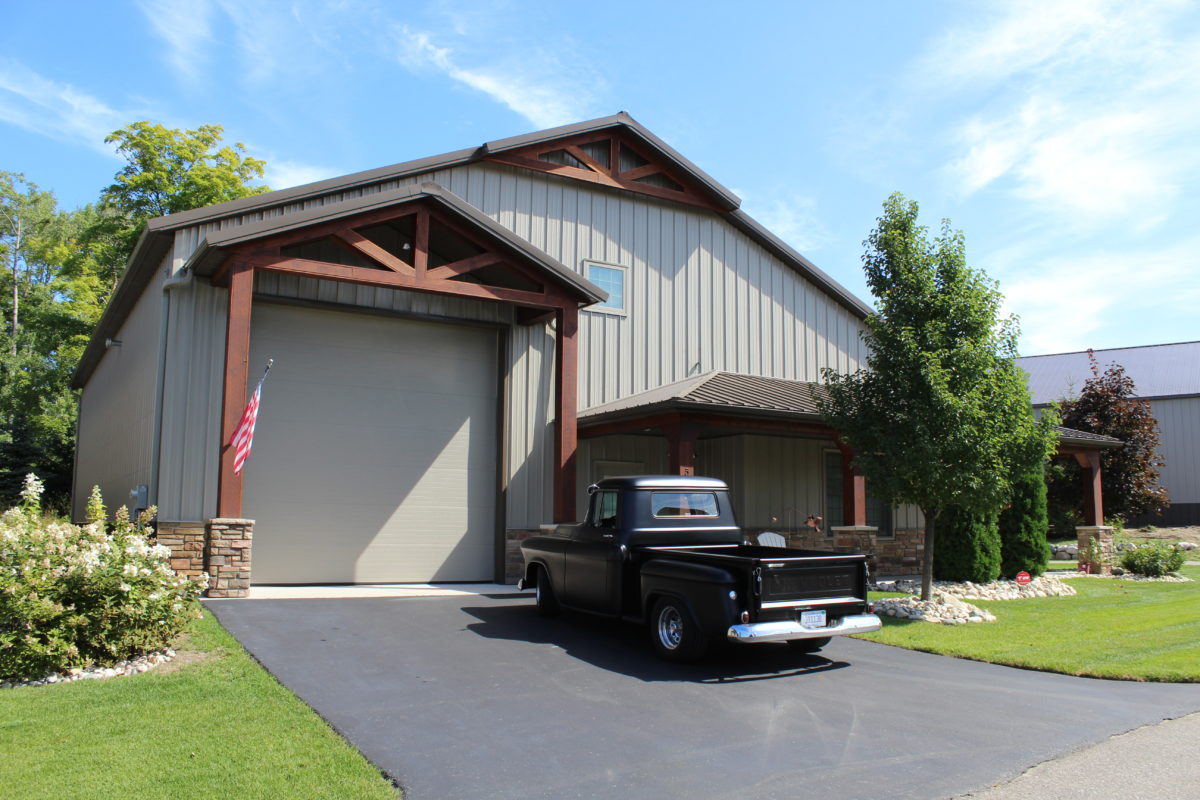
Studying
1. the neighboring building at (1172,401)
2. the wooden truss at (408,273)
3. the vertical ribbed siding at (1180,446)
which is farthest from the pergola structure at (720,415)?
the vertical ribbed siding at (1180,446)

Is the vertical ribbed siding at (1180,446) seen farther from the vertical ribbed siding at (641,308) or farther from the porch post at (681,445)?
the porch post at (681,445)

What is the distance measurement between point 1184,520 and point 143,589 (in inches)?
1470

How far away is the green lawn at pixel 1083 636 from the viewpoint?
8634 mm

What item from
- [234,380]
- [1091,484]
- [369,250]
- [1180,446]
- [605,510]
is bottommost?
[605,510]

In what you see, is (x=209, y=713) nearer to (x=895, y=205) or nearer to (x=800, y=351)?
(x=895, y=205)

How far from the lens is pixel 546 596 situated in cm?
1051

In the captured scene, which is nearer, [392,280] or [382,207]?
[392,280]

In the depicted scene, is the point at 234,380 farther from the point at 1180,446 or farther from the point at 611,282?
the point at 1180,446

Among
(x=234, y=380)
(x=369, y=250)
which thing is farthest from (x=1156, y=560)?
(x=234, y=380)

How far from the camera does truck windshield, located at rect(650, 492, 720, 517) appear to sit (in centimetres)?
962

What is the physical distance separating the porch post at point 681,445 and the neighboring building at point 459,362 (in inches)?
1.6

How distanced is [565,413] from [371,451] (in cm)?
329

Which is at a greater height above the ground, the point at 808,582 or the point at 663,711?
the point at 808,582

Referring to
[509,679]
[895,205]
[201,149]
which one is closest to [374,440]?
[509,679]
